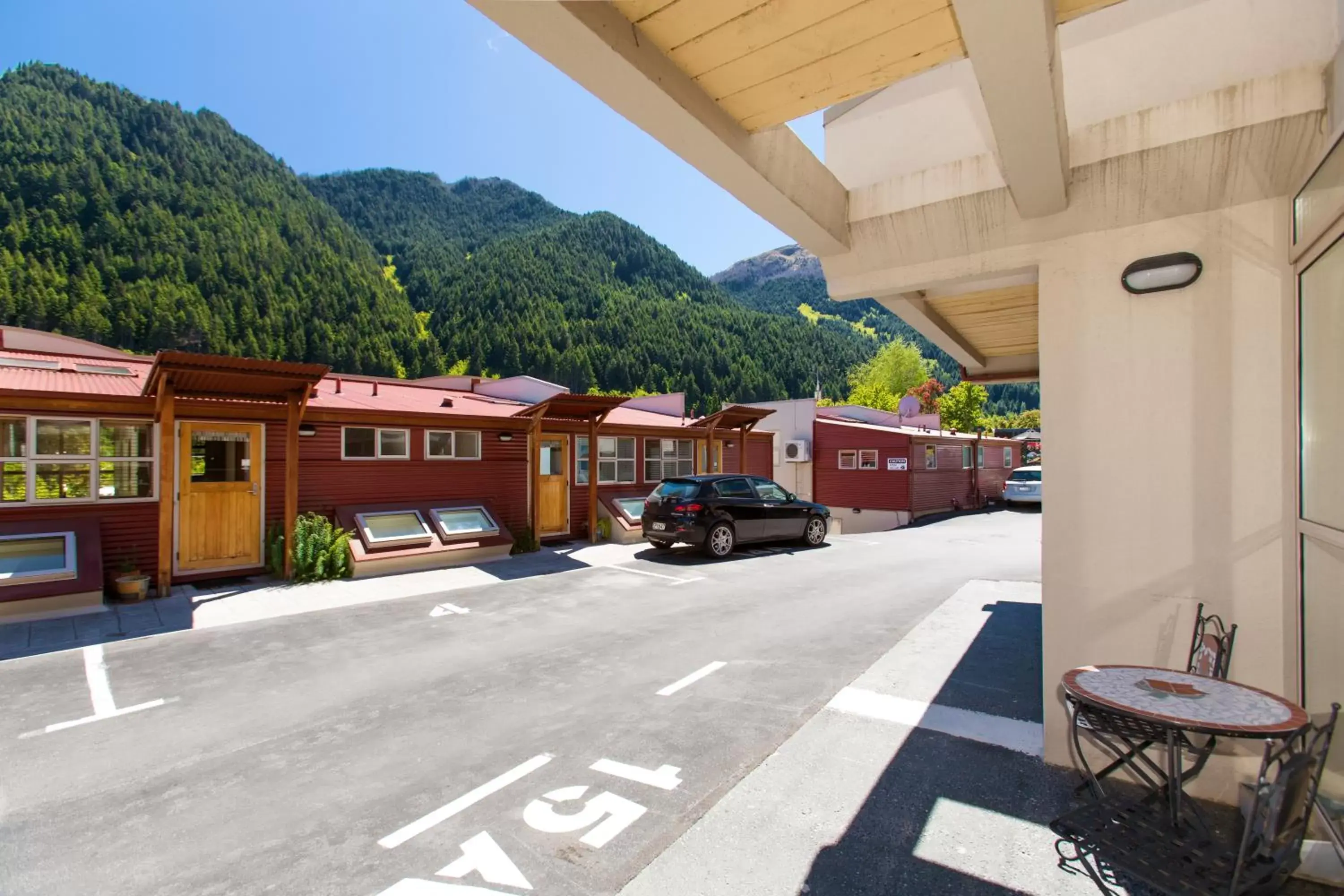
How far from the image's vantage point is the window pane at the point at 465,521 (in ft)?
36.9

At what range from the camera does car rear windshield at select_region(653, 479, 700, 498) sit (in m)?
11.6

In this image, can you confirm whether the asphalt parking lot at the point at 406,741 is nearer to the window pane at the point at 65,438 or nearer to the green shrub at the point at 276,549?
the green shrub at the point at 276,549

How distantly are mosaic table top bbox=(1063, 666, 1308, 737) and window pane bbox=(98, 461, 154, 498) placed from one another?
36.3 feet

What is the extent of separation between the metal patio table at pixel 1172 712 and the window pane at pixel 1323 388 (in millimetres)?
749

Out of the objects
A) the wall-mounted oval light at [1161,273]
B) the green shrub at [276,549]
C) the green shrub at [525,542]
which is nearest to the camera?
the wall-mounted oval light at [1161,273]

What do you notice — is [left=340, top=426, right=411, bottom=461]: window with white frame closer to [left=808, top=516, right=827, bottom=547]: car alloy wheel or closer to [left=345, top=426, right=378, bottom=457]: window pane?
[left=345, top=426, right=378, bottom=457]: window pane

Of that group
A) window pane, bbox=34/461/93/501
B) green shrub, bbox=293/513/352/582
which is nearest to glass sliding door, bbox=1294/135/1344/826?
green shrub, bbox=293/513/352/582

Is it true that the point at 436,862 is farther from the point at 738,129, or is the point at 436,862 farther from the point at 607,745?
the point at 738,129

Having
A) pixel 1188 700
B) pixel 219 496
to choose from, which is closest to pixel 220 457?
pixel 219 496

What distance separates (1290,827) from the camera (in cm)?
198

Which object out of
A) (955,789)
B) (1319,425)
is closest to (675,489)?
(955,789)

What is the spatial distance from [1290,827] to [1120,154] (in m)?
3.04

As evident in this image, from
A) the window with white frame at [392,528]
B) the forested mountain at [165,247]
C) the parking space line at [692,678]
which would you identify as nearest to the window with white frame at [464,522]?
the window with white frame at [392,528]

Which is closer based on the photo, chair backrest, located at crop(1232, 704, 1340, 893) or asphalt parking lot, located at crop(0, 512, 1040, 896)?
chair backrest, located at crop(1232, 704, 1340, 893)
